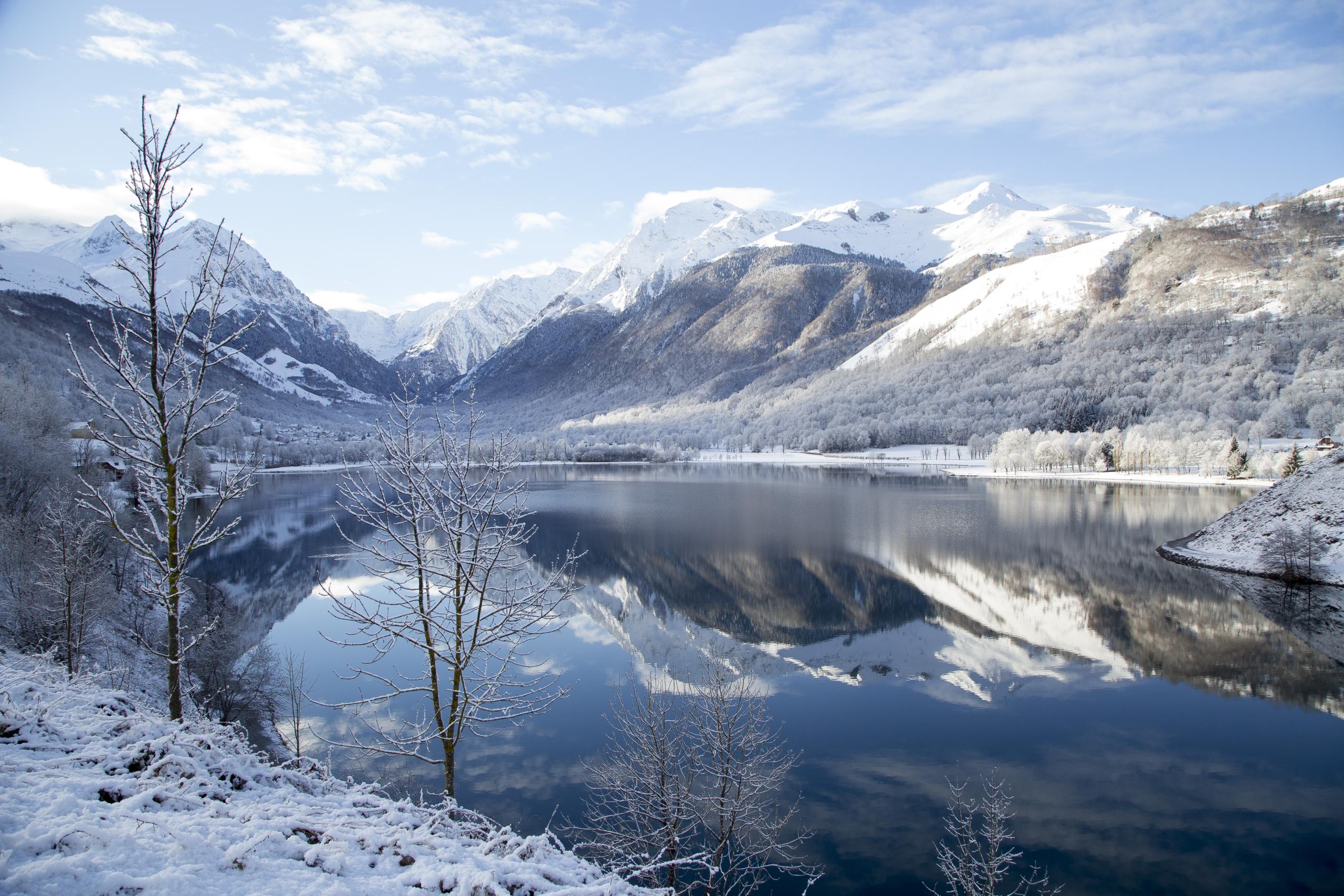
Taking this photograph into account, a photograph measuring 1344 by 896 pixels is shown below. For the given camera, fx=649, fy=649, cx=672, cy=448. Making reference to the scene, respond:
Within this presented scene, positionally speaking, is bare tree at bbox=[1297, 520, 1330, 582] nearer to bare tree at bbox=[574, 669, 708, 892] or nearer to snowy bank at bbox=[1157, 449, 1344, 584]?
snowy bank at bbox=[1157, 449, 1344, 584]

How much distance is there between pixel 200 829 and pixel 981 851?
11.4 metres

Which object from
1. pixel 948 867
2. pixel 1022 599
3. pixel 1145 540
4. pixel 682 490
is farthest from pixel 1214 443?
pixel 948 867

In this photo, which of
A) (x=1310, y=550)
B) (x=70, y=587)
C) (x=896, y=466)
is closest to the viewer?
(x=70, y=587)

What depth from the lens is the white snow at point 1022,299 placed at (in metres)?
166

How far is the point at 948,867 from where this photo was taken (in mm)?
10078

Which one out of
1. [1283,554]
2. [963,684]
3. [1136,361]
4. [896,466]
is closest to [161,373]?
[963,684]

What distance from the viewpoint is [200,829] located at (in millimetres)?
4730

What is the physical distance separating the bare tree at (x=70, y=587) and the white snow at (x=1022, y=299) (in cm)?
18132

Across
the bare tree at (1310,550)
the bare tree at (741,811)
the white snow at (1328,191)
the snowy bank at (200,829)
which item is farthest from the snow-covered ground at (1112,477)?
the white snow at (1328,191)

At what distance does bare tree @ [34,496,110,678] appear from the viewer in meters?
15.0

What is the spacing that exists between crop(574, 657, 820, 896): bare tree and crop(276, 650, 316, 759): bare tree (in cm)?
611

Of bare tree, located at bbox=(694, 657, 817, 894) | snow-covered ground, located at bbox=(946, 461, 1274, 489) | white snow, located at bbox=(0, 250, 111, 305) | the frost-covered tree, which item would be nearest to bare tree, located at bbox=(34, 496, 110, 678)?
bare tree, located at bbox=(694, 657, 817, 894)

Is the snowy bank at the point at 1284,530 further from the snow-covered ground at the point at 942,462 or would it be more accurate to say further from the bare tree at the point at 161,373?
the bare tree at the point at 161,373

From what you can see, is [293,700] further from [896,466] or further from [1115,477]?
[896,466]
